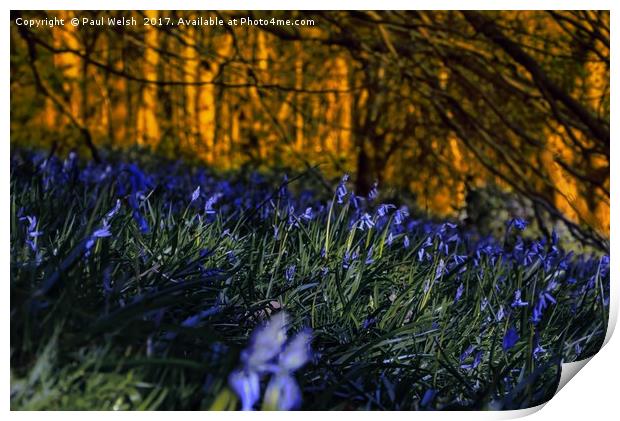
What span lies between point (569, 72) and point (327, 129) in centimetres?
84

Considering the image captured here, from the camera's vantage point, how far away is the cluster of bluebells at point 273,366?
1.69 metres

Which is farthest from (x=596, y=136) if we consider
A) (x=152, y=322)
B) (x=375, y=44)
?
(x=152, y=322)

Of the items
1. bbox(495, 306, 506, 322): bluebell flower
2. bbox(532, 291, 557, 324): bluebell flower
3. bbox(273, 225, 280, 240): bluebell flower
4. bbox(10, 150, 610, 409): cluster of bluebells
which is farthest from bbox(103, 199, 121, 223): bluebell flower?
bbox(532, 291, 557, 324): bluebell flower

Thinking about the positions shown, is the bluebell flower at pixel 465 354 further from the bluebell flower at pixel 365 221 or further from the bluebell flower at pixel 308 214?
the bluebell flower at pixel 308 214

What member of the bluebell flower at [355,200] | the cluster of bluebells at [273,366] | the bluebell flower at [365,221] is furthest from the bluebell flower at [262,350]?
the bluebell flower at [355,200]

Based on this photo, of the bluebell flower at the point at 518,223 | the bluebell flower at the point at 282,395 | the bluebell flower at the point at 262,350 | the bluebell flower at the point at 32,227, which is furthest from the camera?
the bluebell flower at the point at 518,223

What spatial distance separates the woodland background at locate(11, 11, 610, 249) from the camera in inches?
96.0

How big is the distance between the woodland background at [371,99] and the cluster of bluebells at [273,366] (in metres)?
0.68

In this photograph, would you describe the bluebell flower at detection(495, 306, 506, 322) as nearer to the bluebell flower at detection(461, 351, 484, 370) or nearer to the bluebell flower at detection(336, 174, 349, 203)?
the bluebell flower at detection(461, 351, 484, 370)

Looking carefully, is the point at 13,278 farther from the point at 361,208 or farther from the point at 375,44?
the point at 375,44

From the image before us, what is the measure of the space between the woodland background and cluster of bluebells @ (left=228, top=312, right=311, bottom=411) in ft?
2.22

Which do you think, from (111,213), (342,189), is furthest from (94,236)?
(342,189)

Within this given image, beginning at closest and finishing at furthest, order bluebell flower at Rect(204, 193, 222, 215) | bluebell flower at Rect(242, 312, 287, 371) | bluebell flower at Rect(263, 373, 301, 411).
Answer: bluebell flower at Rect(242, 312, 287, 371) → bluebell flower at Rect(263, 373, 301, 411) → bluebell flower at Rect(204, 193, 222, 215)
